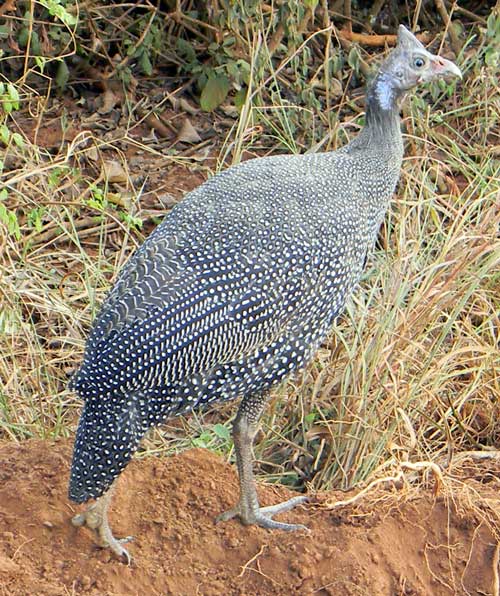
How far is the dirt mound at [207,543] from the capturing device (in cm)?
321

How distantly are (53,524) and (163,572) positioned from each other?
38 cm

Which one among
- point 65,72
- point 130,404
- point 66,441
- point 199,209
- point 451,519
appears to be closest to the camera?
point 130,404

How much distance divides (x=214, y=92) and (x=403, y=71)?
7.84 ft

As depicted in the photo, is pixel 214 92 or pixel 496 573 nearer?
pixel 496 573

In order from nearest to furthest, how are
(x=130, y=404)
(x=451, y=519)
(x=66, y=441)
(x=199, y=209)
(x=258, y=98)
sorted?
(x=130, y=404), (x=199, y=209), (x=451, y=519), (x=66, y=441), (x=258, y=98)

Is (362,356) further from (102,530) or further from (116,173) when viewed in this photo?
(116,173)

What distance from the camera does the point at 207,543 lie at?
3.38 meters

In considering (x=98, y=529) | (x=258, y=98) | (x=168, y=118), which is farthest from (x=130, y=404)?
(x=168, y=118)

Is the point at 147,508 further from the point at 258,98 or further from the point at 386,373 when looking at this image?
the point at 258,98

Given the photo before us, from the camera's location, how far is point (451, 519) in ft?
11.5

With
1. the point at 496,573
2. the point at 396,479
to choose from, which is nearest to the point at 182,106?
the point at 396,479

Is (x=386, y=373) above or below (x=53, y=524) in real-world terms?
above

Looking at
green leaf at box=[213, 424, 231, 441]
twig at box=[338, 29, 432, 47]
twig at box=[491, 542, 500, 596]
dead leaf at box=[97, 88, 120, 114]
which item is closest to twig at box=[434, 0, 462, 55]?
twig at box=[338, 29, 432, 47]

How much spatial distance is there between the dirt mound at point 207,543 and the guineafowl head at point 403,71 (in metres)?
1.36
